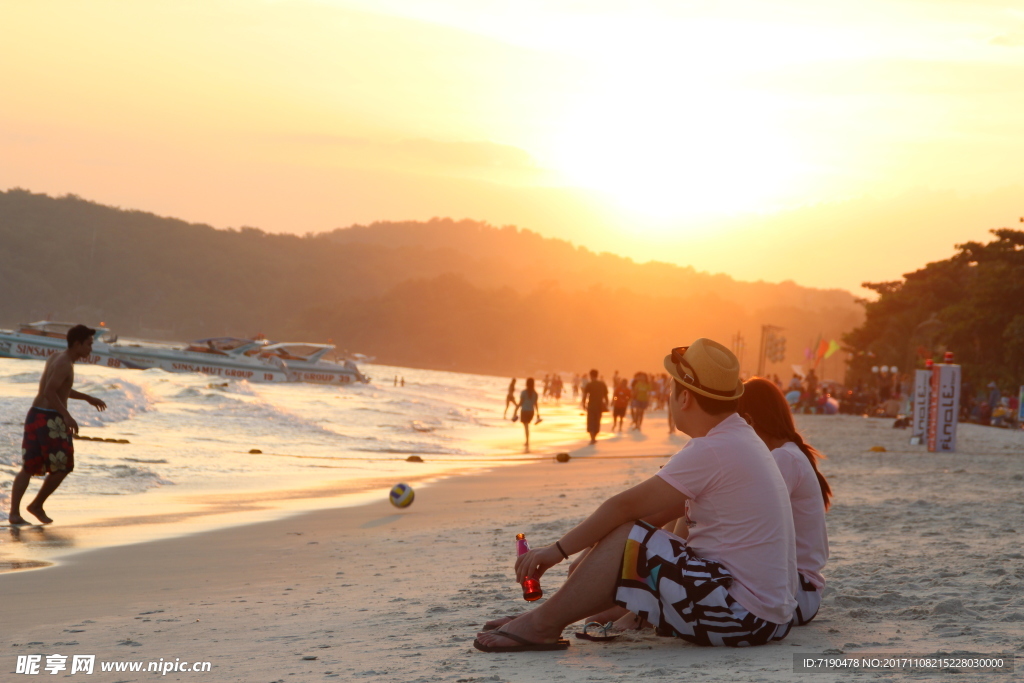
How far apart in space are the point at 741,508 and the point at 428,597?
2.18 metres

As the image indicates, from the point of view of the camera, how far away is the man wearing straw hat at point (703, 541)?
305 centimetres

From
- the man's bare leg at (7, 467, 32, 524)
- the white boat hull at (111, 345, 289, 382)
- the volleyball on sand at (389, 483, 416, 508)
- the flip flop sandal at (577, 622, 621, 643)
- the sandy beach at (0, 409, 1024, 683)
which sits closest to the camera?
the sandy beach at (0, 409, 1024, 683)

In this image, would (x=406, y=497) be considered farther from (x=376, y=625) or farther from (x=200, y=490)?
(x=376, y=625)

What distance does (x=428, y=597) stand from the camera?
15.3 ft

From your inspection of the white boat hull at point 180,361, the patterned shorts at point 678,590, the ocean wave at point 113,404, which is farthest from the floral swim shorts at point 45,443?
the white boat hull at point 180,361

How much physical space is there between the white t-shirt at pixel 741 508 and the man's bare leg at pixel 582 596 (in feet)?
0.97

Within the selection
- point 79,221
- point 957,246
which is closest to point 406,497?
point 957,246

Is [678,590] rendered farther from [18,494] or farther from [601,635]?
[18,494]

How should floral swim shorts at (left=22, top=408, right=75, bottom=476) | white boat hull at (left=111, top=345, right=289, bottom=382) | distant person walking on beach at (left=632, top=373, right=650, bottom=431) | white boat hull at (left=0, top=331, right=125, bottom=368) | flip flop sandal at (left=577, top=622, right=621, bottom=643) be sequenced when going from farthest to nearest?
white boat hull at (left=0, top=331, right=125, bottom=368), white boat hull at (left=111, top=345, right=289, bottom=382), distant person walking on beach at (left=632, top=373, right=650, bottom=431), floral swim shorts at (left=22, top=408, right=75, bottom=476), flip flop sandal at (left=577, top=622, right=621, bottom=643)

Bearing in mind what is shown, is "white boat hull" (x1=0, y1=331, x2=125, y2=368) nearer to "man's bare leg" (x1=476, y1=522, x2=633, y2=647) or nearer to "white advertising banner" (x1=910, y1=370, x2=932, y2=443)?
"white advertising banner" (x1=910, y1=370, x2=932, y2=443)

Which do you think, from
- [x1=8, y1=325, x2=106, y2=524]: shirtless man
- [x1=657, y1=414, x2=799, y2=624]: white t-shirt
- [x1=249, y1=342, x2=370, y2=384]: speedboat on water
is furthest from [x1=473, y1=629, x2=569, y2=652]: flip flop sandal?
[x1=249, y1=342, x2=370, y2=384]: speedboat on water

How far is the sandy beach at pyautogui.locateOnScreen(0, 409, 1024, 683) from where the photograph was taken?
3.19 meters

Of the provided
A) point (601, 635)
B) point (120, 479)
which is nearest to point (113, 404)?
point (120, 479)

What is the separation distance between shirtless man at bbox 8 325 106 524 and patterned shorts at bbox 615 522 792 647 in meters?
5.37
